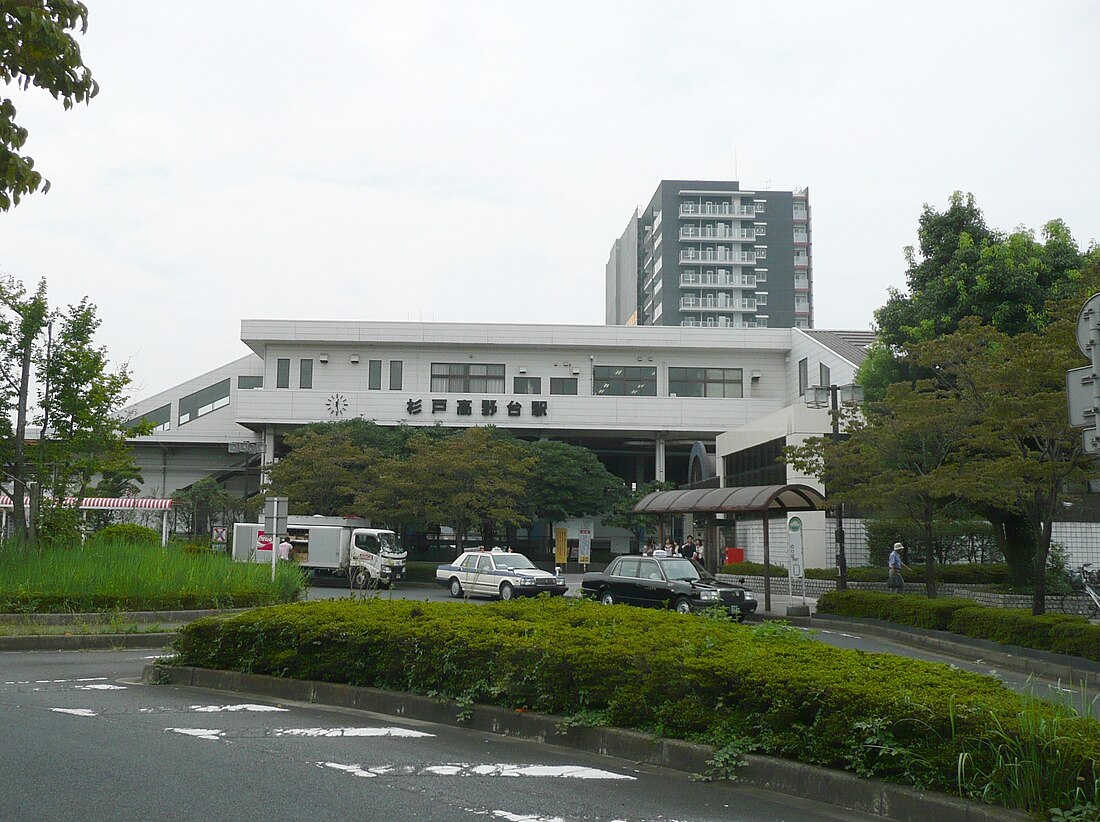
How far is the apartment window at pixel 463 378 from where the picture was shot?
57688 millimetres

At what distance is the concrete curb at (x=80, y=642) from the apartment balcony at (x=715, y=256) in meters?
76.4

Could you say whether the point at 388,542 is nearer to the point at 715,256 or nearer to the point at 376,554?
the point at 376,554

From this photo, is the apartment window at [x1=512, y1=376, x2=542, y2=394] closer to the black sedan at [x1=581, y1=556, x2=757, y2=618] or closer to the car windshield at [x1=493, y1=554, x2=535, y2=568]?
the car windshield at [x1=493, y1=554, x2=535, y2=568]

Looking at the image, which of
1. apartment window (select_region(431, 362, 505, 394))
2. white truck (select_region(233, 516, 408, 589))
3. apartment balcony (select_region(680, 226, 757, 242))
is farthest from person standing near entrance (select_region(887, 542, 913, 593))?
apartment balcony (select_region(680, 226, 757, 242))

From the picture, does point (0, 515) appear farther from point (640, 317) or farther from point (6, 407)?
point (640, 317)

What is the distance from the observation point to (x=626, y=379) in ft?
193

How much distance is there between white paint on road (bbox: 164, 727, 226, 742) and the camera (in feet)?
27.3

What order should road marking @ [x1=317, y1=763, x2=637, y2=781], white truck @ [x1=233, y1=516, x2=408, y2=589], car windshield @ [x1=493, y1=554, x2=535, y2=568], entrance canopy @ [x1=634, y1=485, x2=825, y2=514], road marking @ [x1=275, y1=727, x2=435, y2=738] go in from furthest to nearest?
white truck @ [x1=233, y1=516, x2=408, y2=589] < car windshield @ [x1=493, y1=554, x2=535, y2=568] < entrance canopy @ [x1=634, y1=485, x2=825, y2=514] < road marking @ [x1=275, y1=727, x2=435, y2=738] < road marking @ [x1=317, y1=763, x2=637, y2=781]

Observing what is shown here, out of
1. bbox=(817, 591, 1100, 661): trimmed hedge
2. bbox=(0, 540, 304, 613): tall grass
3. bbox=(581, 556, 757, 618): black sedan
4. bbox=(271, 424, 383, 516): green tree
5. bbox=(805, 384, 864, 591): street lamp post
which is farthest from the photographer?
bbox=(271, 424, 383, 516): green tree

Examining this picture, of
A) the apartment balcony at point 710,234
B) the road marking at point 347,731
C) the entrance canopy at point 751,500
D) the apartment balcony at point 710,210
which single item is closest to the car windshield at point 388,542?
the entrance canopy at point 751,500

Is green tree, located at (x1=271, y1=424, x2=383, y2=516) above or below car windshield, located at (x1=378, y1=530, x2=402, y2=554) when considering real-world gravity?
above

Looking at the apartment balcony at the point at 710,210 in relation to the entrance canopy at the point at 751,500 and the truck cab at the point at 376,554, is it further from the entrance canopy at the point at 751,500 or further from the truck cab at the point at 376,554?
the entrance canopy at the point at 751,500

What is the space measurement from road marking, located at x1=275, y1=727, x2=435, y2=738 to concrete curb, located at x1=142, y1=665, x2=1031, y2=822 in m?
0.59

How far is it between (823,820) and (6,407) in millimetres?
21787
